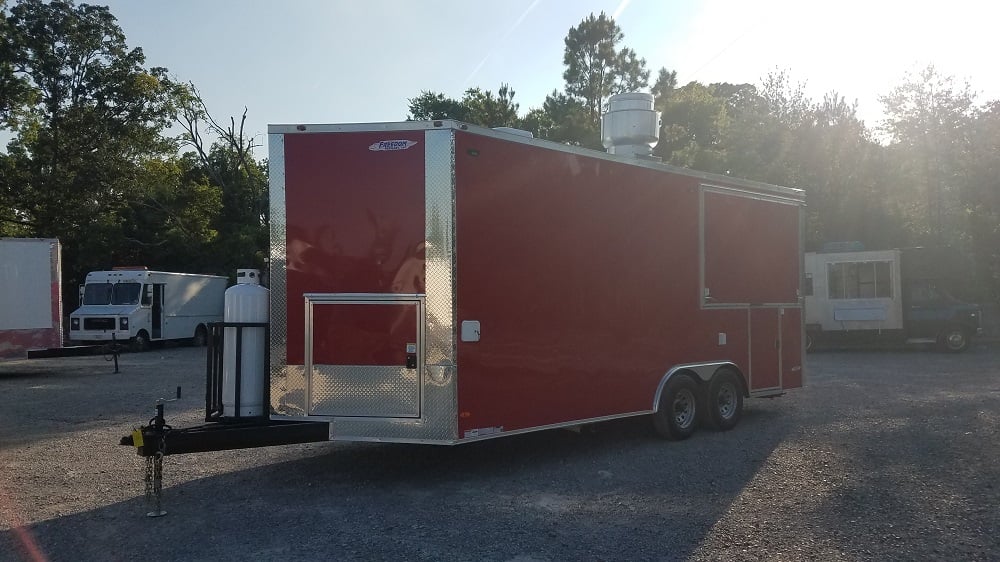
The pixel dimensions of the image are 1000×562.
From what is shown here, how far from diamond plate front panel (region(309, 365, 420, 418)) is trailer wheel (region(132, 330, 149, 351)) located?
1996 cm

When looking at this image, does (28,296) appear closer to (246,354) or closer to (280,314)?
(246,354)

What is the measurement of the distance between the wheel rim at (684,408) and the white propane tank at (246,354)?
4636 mm

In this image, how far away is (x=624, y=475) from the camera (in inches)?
297

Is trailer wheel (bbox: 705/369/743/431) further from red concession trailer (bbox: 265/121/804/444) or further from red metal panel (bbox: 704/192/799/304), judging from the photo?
red concession trailer (bbox: 265/121/804/444)

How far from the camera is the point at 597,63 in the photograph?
41.9 metres

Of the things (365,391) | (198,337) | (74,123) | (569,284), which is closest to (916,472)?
(569,284)

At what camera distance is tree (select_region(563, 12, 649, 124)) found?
4141 centimetres

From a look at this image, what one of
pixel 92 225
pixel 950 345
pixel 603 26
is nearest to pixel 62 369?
pixel 92 225

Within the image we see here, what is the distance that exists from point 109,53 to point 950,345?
31699mm

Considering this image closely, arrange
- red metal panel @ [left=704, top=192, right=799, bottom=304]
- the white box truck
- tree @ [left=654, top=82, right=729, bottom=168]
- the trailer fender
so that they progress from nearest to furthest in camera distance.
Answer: the trailer fender
red metal panel @ [left=704, top=192, right=799, bottom=304]
the white box truck
tree @ [left=654, top=82, right=729, bottom=168]

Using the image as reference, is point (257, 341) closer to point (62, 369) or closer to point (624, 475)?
point (624, 475)

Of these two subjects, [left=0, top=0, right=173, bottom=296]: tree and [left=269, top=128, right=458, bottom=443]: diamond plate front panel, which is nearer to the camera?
[left=269, top=128, right=458, bottom=443]: diamond plate front panel

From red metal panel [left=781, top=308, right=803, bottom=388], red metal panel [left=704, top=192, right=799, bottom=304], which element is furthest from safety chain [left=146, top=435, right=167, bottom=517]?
red metal panel [left=781, top=308, right=803, bottom=388]

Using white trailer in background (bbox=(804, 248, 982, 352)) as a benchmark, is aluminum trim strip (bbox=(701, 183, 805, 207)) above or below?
above
